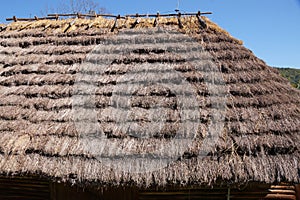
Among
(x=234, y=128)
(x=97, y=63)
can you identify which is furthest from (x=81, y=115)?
(x=234, y=128)

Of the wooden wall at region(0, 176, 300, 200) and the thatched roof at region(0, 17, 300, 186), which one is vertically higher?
the thatched roof at region(0, 17, 300, 186)

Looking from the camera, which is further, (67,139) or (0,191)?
(0,191)

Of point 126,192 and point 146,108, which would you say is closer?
point 146,108

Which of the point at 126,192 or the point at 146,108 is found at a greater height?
the point at 146,108

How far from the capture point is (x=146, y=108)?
399cm

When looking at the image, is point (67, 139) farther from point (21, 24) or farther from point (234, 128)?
point (21, 24)

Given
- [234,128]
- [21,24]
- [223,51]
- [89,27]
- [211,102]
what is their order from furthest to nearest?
[21,24] → [89,27] → [223,51] → [211,102] → [234,128]

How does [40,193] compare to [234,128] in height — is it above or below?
below

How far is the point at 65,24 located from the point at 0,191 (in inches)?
129

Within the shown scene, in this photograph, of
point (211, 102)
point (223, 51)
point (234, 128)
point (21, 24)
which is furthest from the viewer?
point (21, 24)

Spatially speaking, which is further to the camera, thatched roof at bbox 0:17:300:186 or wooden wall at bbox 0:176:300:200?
wooden wall at bbox 0:176:300:200

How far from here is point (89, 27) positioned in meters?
5.44

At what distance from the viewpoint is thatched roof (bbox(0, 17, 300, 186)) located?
3.46 metres

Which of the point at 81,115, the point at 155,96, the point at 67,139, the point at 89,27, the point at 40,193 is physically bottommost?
the point at 40,193
